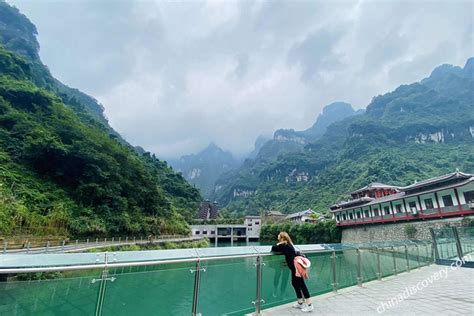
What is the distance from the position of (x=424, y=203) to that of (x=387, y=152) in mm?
58163

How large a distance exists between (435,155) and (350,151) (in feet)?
84.2

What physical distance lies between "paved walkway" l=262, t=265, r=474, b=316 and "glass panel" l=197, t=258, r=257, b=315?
38cm

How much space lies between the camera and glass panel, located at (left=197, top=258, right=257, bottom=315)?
3.07m

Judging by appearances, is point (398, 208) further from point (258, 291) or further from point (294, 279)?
point (258, 291)

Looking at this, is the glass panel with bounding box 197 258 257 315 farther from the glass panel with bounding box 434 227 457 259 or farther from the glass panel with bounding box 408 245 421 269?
the glass panel with bounding box 434 227 457 259


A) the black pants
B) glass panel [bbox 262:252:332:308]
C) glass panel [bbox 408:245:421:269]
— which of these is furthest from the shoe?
glass panel [bbox 408:245:421:269]

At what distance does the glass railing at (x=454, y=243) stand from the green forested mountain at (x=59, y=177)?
20.7 m

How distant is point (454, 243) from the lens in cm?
867

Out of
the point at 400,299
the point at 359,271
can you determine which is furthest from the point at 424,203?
the point at 400,299

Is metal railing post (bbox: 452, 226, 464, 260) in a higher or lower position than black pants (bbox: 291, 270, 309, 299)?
higher

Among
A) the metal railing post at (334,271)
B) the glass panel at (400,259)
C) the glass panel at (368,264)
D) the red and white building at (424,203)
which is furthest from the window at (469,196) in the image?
the metal railing post at (334,271)

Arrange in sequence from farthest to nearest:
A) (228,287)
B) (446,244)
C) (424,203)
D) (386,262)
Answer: (424,203) < (446,244) < (386,262) < (228,287)

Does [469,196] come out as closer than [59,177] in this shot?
Yes

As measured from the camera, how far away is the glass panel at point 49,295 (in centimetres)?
196
